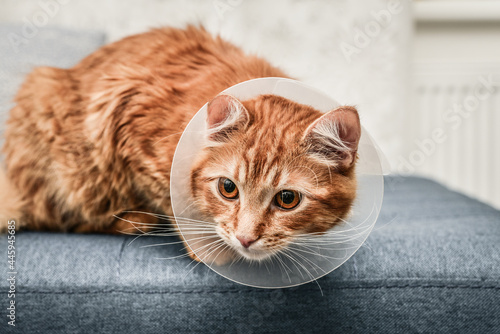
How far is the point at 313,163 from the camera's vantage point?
0.78 m

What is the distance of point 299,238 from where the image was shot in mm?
Answer: 793

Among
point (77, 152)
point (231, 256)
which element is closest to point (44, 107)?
point (77, 152)

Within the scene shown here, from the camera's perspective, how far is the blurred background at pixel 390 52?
2.07 metres

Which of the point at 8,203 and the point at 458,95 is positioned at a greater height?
the point at 458,95

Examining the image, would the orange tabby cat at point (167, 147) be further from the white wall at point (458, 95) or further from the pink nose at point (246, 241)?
the white wall at point (458, 95)

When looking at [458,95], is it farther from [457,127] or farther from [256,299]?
[256,299]

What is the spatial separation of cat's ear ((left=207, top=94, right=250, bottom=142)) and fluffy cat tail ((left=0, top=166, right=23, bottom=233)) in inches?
24.3

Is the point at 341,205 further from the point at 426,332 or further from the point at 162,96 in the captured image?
the point at 162,96

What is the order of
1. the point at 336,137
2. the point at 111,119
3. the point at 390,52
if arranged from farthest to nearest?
1. the point at 390,52
2. the point at 111,119
3. the point at 336,137

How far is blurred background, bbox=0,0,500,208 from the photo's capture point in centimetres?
207

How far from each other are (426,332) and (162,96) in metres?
0.75

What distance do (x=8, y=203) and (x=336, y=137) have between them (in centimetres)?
85

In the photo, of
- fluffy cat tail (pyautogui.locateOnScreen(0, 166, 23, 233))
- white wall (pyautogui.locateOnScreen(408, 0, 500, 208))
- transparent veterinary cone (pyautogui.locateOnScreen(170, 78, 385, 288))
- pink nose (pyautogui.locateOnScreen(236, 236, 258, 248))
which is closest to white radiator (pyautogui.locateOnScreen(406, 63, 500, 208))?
white wall (pyautogui.locateOnScreen(408, 0, 500, 208))

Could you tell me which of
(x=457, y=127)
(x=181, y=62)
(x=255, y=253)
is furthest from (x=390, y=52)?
(x=255, y=253)
